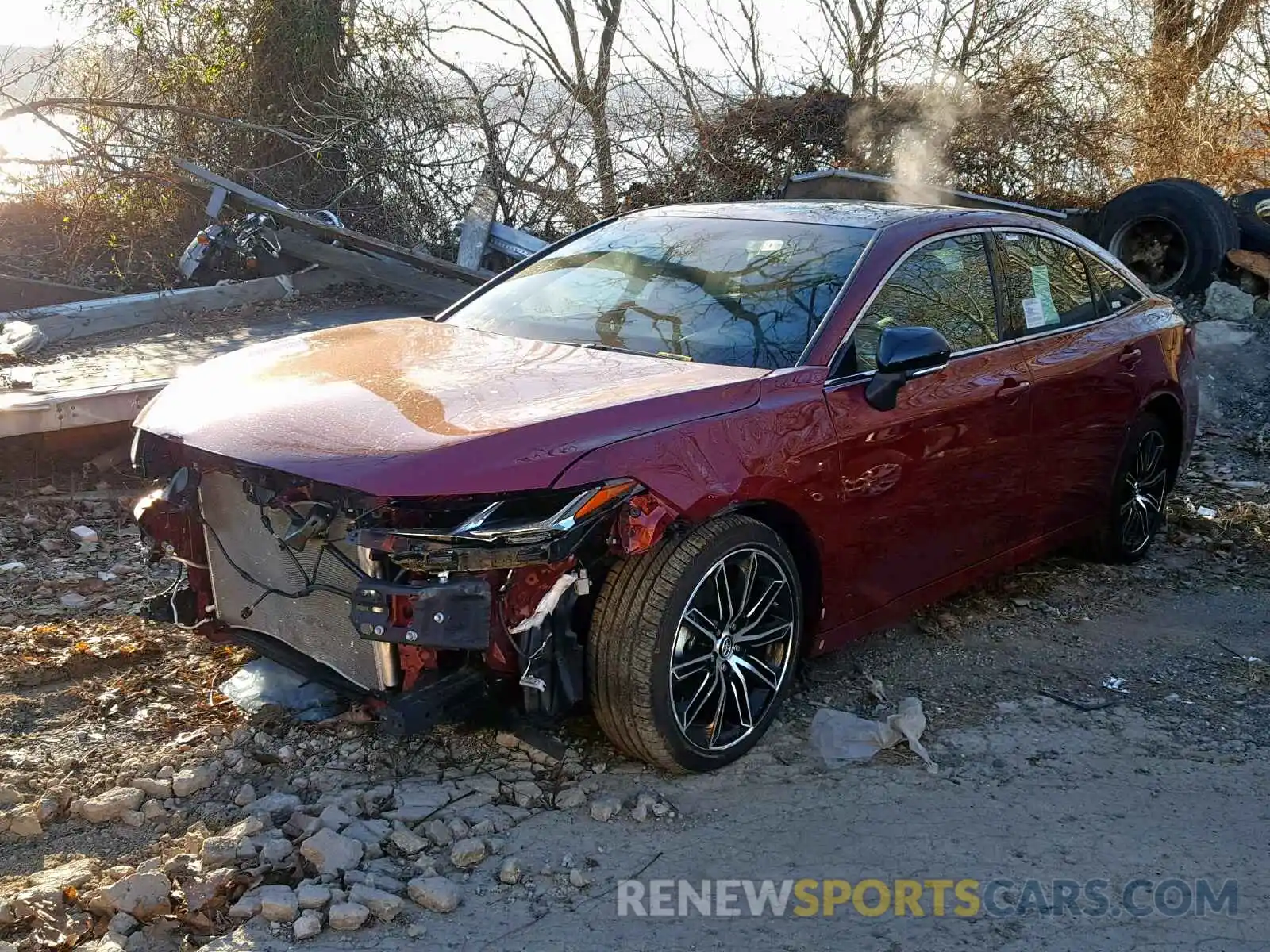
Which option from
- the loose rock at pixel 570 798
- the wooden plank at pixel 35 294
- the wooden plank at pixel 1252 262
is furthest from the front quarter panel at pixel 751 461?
the wooden plank at pixel 35 294

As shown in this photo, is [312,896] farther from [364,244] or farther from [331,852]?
[364,244]

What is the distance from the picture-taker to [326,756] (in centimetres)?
372

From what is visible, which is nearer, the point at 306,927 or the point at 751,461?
the point at 306,927

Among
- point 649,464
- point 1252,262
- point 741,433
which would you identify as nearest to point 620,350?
point 741,433

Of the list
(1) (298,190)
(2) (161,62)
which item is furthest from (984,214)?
(2) (161,62)

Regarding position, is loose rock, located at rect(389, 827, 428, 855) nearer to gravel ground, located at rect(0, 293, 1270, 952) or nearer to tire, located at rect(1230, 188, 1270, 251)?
gravel ground, located at rect(0, 293, 1270, 952)

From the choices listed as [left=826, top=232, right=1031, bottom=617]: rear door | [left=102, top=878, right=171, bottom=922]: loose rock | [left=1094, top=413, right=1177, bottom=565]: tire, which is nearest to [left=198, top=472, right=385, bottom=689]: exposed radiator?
[left=102, top=878, right=171, bottom=922]: loose rock

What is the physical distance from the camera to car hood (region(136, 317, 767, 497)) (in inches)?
126

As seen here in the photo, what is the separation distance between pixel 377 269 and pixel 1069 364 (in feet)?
23.5

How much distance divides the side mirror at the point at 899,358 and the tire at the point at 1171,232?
723 centimetres

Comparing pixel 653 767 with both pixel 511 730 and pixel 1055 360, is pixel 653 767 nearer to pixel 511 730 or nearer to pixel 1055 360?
pixel 511 730

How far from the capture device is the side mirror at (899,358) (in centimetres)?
392

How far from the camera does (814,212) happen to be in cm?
474

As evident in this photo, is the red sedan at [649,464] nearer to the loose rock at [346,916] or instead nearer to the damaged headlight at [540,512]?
the damaged headlight at [540,512]
